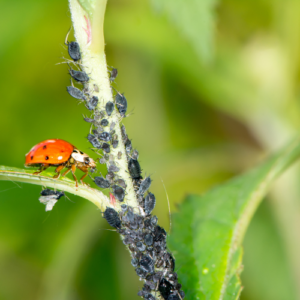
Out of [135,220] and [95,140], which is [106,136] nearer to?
[95,140]

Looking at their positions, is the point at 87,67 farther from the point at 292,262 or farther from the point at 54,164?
the point at 292,262

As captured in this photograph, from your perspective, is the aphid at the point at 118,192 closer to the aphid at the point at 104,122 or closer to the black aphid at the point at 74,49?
the aphid at the point at 104,122

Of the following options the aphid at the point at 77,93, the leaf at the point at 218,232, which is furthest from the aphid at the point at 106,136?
the leaf at the point at 218,232

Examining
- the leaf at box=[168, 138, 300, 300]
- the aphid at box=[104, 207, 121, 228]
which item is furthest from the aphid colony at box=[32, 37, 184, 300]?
the leaf at box=[168, 138, 300, 300]

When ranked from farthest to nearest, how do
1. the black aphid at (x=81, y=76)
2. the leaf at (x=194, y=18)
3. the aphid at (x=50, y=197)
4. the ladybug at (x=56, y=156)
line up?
the leaf at (x=194, y=18)
the ladybug at (x=56, y=156)
the aphid at (x=50, y=197)
the black aphid at (x=81, y=76)

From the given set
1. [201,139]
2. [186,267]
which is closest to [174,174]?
[201,139]

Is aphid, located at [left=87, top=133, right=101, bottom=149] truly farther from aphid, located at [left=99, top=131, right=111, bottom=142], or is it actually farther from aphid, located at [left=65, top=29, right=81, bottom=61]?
aphid, located at [left=65, top=29, right=81, bottom=61]

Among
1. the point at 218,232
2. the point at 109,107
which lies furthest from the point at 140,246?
the point at 218,232
